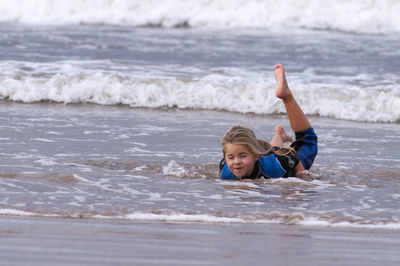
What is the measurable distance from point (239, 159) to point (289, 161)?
431 millimetres

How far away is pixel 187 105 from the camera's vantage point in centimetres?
1107

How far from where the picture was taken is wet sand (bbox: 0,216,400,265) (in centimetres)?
373

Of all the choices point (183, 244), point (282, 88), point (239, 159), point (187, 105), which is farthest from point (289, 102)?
point (187, 105)

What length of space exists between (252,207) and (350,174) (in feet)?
6.04

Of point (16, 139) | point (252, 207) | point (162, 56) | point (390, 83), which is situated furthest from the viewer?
point (162, 56)

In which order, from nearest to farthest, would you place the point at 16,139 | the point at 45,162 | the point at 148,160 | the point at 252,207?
the point at 252,207, the point at 45,162, the point at 148,160, the point at 16,139

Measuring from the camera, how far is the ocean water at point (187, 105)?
5281mm

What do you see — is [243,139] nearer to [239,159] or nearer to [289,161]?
[239,159]

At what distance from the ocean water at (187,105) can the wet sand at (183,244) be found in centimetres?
23

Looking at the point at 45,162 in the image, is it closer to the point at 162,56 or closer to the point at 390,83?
the point at 390,83

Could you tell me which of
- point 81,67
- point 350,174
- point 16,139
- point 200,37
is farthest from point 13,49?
point 350,174

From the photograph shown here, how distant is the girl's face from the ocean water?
0.18 m

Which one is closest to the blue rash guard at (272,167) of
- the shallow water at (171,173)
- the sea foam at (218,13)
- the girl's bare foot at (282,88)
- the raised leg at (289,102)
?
the shallow water at (171,173)

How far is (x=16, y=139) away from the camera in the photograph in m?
7.67
